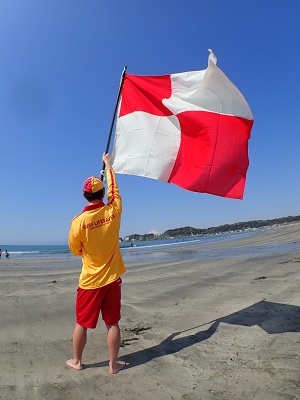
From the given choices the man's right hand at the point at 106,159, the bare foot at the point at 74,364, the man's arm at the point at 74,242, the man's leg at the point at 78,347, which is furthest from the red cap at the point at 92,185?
the bare foot at the point at 74,364

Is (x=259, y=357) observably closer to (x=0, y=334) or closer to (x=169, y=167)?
(x=169, y=167)

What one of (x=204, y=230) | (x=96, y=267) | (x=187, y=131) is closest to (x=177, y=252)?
(x=187, y=131)

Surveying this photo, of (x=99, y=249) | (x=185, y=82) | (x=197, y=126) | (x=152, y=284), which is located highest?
(x=185, y=82)

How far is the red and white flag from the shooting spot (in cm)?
525

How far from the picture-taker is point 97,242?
3414mm

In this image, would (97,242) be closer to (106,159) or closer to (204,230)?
(106,159)

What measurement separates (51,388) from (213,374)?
1608 millimetres

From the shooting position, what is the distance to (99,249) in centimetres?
341

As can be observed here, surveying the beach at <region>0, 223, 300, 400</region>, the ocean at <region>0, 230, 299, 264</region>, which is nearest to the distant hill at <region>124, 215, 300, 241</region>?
the ocean at <region>0, 230, 299, 264</region>

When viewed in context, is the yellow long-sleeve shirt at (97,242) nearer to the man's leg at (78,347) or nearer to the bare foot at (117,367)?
the man's leg at (78,347)

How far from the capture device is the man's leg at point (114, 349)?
3.19 m

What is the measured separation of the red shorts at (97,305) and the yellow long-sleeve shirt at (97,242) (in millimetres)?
73

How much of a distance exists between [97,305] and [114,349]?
19.5 inches

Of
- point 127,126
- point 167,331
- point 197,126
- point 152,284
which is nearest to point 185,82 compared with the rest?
point 197,126
